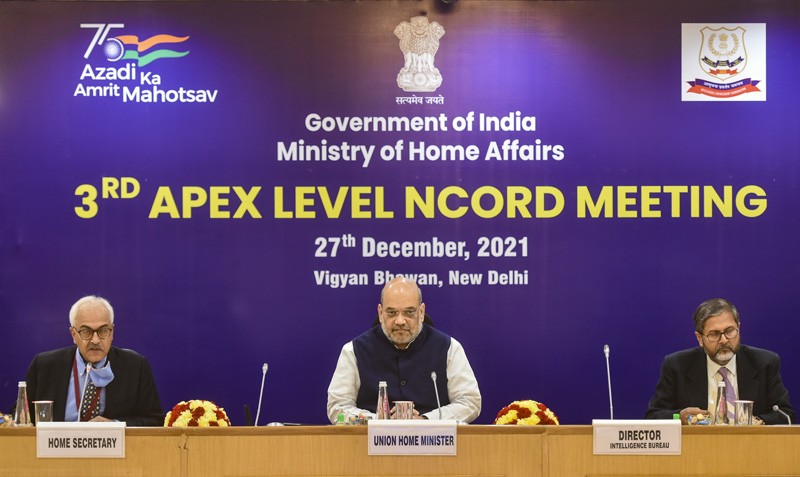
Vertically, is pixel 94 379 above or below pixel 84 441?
above

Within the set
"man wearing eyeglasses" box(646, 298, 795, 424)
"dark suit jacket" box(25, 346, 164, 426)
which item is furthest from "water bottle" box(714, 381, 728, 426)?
"dark suit jacket" box(25, 346, 164, 426)

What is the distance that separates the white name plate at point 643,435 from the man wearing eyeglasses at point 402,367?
1367 mm

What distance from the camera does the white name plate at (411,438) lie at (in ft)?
9.81

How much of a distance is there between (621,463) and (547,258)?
7.52 feet

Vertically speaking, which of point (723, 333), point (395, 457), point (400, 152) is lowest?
point (395, 457)

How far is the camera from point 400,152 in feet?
17.1

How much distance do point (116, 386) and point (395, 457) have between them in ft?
5.51

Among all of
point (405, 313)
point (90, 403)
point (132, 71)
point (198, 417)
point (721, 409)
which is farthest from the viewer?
point (132, 71)

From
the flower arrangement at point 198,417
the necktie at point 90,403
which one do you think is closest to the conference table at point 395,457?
the flower arrangement at point 198,417

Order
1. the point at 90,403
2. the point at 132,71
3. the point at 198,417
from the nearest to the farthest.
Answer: the point at 198,417 < the point at 90,403 < the point at 132,71

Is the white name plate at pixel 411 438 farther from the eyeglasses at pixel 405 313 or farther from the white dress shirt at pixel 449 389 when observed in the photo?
the eyeglasses at pixel 405 313

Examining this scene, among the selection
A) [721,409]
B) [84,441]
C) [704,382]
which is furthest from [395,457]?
[704,382]

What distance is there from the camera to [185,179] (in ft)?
17.0

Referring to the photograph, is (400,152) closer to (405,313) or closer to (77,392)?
(405,313)
